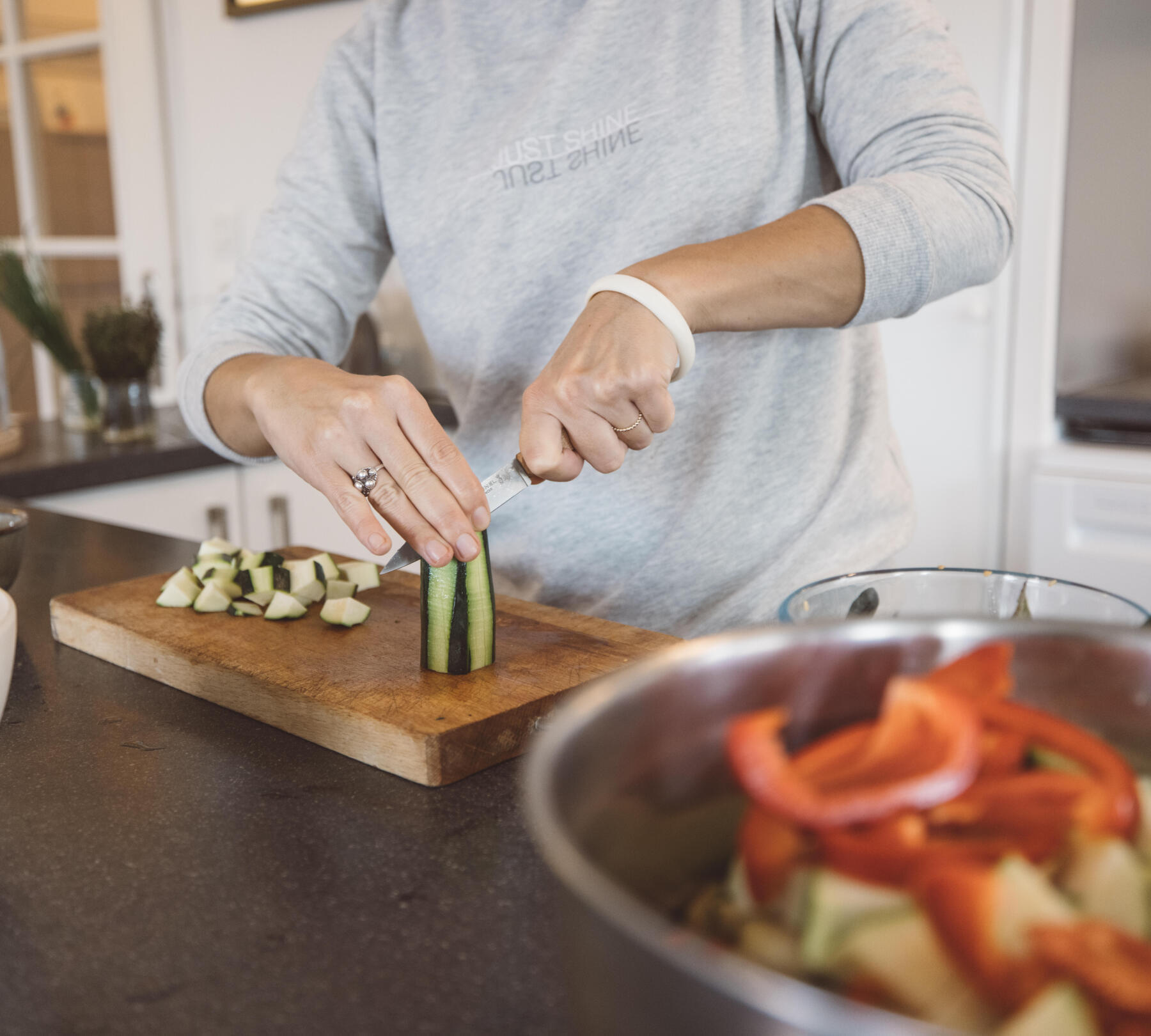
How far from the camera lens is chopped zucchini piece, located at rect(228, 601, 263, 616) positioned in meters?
0.94

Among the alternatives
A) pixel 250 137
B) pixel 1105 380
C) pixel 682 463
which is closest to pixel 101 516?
pixel 250 137

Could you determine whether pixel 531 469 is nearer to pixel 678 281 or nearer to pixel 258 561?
pixel 678 281

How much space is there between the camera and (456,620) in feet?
2.59

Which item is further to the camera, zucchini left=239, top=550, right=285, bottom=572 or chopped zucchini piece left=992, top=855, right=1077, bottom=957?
zucchini left=239, top=550, right=285, bottom=572

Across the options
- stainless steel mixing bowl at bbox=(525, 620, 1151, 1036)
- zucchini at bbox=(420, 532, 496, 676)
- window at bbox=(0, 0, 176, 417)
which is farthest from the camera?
window at bbox=(0, 0, 176, 417)

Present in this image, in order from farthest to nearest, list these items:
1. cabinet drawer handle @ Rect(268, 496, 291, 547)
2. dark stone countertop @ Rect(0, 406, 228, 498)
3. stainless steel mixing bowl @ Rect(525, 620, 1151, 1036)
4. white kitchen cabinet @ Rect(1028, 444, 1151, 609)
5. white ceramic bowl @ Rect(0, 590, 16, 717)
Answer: cabinet drawer handle @ Rect(268, 496, 291, 547) < dark stone countertop @ Rect(0, 406, 228, 498) < white kitchen cabinet @ Rect(1028, 444, 1151, 609) < white ceramic bowl @ Rect(0, 590, 16, 717) < stainless steel mixing bowl @ Rect(525, 620, 1151, 1036)

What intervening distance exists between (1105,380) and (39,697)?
198cm

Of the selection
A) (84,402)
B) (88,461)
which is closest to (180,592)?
(88,461)

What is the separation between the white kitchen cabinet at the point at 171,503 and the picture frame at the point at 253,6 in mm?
1148

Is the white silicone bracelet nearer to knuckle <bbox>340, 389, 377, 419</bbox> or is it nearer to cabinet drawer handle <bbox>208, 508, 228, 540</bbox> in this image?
knuckle <bbox>340, 389, 377, 419</bbox>

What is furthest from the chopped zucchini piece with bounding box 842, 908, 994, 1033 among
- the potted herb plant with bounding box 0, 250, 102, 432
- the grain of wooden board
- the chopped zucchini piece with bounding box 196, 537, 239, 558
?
the potted herb plant with bounding box 0, 250, 102, 432

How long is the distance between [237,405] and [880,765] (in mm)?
833

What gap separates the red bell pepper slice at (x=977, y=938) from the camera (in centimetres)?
26

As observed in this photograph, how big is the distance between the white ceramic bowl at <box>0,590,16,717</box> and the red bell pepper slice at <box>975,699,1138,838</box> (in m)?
0.52
